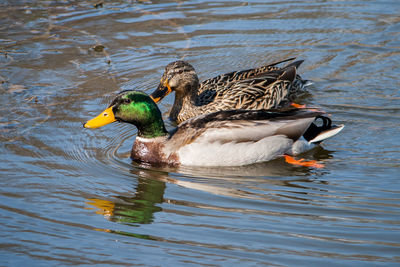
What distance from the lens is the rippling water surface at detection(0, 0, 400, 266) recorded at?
549 cm

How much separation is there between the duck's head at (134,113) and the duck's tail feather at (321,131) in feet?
5.85

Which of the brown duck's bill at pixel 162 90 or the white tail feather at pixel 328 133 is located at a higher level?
the brown duck's bill at pixel 162 90

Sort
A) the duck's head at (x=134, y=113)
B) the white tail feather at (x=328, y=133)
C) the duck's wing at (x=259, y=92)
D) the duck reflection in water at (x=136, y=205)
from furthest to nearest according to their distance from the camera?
the duck's wing at (x=259, y=92) → the white tail feather at (x=328, y=133) → the duck's head at (x=134, y=113) → the duck reflection in water at (x=136, y=205)

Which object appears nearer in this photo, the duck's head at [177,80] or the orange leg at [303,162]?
the orange leg at [303,162]

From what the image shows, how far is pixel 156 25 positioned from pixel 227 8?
1.51 m

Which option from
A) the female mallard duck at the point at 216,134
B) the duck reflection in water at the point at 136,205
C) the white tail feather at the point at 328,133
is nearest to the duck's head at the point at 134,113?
the female mallard duck at the point at 216,134

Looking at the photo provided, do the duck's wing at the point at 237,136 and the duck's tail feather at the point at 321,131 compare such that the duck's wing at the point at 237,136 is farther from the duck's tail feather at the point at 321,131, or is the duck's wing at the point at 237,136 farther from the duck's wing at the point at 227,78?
the duck's wing at the point at 227,78

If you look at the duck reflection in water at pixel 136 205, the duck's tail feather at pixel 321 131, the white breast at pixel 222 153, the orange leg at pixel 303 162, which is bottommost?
the duck reflection in water at pixel 136 205

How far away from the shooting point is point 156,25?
12141 millimetres

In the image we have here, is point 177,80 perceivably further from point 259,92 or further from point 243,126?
point 243,126

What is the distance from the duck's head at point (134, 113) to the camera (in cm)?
763

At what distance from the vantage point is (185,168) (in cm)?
744

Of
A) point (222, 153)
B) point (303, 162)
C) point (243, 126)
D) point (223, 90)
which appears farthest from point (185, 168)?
point (223, 90)

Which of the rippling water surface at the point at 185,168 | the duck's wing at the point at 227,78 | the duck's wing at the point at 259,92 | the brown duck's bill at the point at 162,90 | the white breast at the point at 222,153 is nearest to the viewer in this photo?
the rippling water surface at the point at 185,168
